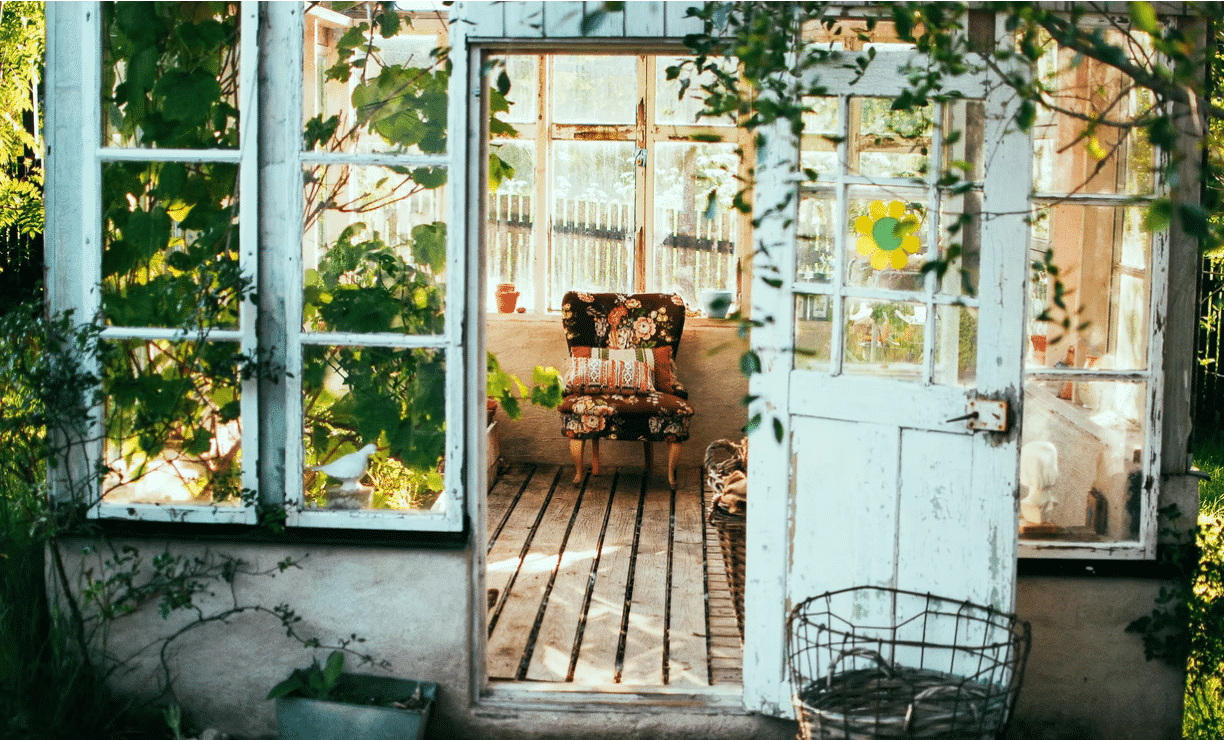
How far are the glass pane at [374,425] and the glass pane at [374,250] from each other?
0.11m

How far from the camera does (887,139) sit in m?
3.26

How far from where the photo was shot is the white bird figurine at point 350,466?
3.54 meters

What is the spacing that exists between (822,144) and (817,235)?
0.27 meters

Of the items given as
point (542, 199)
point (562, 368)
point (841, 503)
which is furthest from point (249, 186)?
point (542, 199)

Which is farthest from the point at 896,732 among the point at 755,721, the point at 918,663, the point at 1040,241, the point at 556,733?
the point at 1040,241

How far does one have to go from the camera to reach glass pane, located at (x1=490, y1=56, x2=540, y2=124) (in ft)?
24.5

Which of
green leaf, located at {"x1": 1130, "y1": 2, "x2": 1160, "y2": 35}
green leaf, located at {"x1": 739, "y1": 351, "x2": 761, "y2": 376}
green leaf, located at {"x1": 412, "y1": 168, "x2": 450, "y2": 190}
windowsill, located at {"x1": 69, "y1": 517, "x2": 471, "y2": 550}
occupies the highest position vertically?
green leaf, located at {"x1": 1130, "y1": 2, "x2": 1160, "y2": 35}

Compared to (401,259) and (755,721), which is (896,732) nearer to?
(755,721)

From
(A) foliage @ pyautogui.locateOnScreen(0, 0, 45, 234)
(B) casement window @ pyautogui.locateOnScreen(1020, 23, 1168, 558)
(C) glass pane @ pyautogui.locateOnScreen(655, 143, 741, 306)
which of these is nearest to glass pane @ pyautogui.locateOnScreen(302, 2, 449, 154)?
(B) casement window @ pyautogui.locateOnScreen(1020, 23, 1168, 558)

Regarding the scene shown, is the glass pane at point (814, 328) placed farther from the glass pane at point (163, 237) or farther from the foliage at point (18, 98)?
the foliage at point (18, 98)

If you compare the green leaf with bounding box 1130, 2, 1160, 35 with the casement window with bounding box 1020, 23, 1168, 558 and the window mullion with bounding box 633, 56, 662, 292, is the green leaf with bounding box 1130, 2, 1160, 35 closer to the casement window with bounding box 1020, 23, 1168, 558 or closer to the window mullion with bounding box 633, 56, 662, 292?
the casement window with bounding box 1020, 23, 1168, 558

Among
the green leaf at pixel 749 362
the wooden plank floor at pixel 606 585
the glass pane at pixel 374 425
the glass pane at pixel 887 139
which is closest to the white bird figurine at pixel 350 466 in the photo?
the glass pane at pixel 374 425

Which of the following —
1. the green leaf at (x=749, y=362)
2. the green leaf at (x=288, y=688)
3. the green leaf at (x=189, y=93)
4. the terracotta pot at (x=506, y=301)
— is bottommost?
the green leaf at (x=288, y=688)

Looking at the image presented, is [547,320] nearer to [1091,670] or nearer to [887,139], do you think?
[887,139]
